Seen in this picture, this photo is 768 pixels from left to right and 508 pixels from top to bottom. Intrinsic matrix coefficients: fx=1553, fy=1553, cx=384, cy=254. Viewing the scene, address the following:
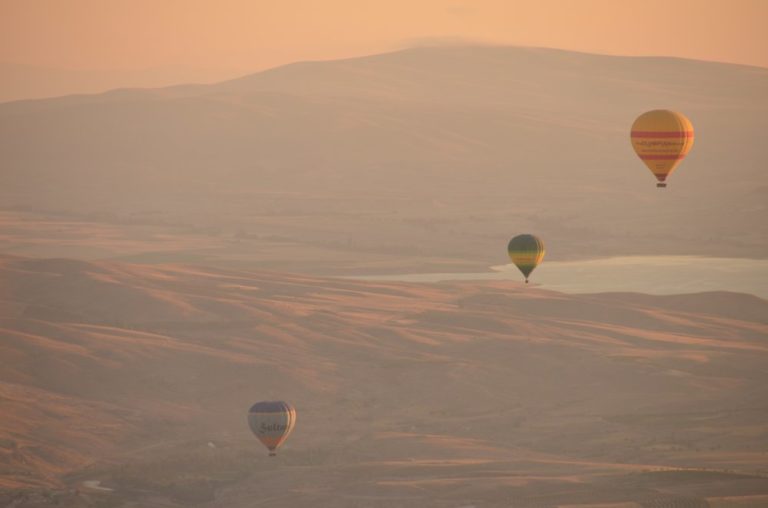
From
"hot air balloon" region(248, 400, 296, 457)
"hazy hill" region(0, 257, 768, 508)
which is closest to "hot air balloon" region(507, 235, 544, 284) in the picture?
"hazy hill" region(0, 257, 768, 508)

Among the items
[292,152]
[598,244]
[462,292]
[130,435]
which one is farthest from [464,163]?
[130,435]

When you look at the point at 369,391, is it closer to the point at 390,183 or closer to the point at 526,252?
the point at 526,252

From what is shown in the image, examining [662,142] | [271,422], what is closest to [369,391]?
[271,422]

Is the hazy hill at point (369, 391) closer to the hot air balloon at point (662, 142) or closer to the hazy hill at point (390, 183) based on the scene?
the hot air balloon at point (662, 142)

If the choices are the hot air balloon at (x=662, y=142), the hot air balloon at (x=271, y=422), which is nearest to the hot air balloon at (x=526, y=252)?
the hot air balloon at (x=662, y=142)

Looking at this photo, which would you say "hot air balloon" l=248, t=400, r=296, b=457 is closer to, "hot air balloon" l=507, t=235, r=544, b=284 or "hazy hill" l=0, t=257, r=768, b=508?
"hazy hill" l=0, t=257, r=768, b=508
